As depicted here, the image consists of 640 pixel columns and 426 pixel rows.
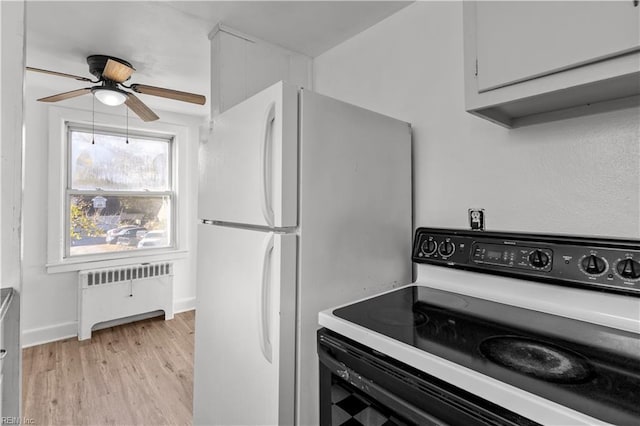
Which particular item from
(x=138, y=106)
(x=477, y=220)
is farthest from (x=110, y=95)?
(x=477, y=220)

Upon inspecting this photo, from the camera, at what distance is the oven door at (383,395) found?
0.66 meters

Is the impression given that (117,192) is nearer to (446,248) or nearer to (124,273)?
(124,273)

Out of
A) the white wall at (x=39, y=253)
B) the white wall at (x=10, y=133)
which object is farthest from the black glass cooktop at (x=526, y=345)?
the white wall at (x=39, y=253)

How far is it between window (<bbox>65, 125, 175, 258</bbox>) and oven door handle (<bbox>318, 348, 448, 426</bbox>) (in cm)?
353

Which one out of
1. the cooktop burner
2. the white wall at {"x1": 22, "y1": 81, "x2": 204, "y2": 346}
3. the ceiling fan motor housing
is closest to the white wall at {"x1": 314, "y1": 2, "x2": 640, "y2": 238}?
the cooktop burner

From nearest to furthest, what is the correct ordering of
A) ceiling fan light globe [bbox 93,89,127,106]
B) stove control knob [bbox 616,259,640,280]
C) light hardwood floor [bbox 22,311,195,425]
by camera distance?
stove control knob [bbox 616,259,640,280]
light hardwood floor [bbox 22,311,195,425]
ceiling fan light globe [bbox 93,89,127,106]

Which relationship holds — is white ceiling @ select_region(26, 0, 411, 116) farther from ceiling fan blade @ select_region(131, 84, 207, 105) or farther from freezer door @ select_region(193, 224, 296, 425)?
freezer door @ select_region(193, 224, 296, 425)

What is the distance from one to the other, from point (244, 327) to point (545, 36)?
1.39 m

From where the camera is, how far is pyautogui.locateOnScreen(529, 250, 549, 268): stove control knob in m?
1.08

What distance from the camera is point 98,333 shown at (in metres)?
3.43

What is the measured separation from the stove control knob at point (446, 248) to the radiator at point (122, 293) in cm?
341

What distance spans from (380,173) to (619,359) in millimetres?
971

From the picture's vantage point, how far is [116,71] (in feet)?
7.18

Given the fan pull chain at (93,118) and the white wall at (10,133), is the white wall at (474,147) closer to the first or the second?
the white wall at (10,133)
